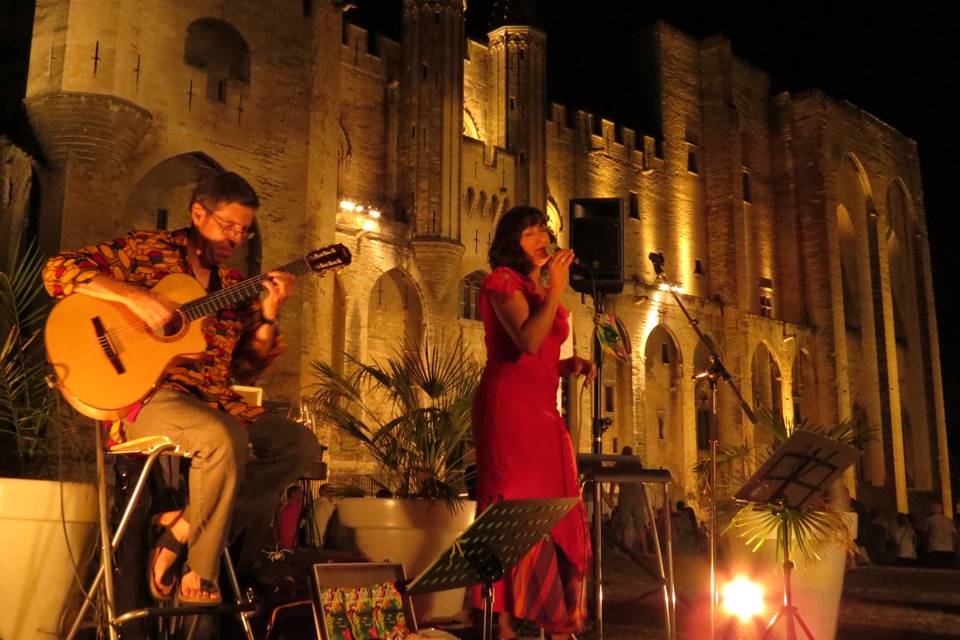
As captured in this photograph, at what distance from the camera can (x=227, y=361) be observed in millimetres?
3219

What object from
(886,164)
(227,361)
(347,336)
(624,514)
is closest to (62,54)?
(347,336)

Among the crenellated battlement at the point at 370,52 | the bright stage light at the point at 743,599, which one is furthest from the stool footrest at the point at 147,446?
the crenellated battlement at the point at 370,52

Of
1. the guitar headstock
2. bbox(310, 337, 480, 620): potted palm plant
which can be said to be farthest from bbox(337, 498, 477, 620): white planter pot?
the guitar headstock

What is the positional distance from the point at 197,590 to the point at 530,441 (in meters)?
1.26

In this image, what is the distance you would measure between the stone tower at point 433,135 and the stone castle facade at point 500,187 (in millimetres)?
55

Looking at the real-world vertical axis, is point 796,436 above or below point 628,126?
below

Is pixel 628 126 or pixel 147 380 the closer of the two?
pixel 147 380

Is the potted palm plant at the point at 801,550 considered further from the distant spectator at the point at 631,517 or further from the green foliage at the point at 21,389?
the distant spectator at the point at 631,517

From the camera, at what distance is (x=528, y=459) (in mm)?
3285

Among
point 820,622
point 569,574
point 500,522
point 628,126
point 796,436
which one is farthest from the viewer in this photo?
point 628,126

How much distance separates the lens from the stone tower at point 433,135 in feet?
70.0

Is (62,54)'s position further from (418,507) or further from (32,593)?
(32,593)

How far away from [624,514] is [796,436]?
9.65 metres

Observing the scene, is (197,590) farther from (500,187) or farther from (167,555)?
(500,187)
